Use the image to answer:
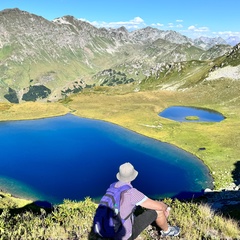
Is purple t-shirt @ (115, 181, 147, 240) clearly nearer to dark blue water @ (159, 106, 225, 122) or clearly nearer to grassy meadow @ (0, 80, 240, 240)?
grassy meadow @ (0, 80, 240, 240)

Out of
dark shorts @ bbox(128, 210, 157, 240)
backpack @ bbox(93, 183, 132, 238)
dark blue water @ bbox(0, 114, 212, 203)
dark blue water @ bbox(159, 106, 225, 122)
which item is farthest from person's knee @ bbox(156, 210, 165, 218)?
dark blue water @ bbox(159, 106, 225, 122)

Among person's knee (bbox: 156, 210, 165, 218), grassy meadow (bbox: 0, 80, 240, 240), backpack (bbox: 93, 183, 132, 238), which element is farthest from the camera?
grassy meadow (bbox: 0, 80, 240, 240)

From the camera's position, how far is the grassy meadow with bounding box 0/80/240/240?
1608cm

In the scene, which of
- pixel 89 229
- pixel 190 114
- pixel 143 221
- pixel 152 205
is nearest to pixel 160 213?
pixel 143 221

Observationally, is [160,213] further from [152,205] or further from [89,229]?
[89,229]

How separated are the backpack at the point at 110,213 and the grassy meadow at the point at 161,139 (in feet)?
11.1

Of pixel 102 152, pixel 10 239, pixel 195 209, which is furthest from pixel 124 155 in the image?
pixel 10 239

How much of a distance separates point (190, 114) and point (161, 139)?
125ft

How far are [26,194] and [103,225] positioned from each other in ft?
137

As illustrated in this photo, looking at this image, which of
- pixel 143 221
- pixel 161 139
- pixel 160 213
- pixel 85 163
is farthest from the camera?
pixel 161 139

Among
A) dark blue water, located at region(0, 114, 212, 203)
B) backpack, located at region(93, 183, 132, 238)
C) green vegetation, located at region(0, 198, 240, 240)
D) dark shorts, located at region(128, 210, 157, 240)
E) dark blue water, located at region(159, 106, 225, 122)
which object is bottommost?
dark blue water, located at region(0, 114, 212, 203)

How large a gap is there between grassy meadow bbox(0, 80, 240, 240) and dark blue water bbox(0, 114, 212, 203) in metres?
5.05

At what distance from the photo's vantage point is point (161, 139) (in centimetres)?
7919

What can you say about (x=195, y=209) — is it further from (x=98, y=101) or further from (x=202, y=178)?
(x=98, y=101)
